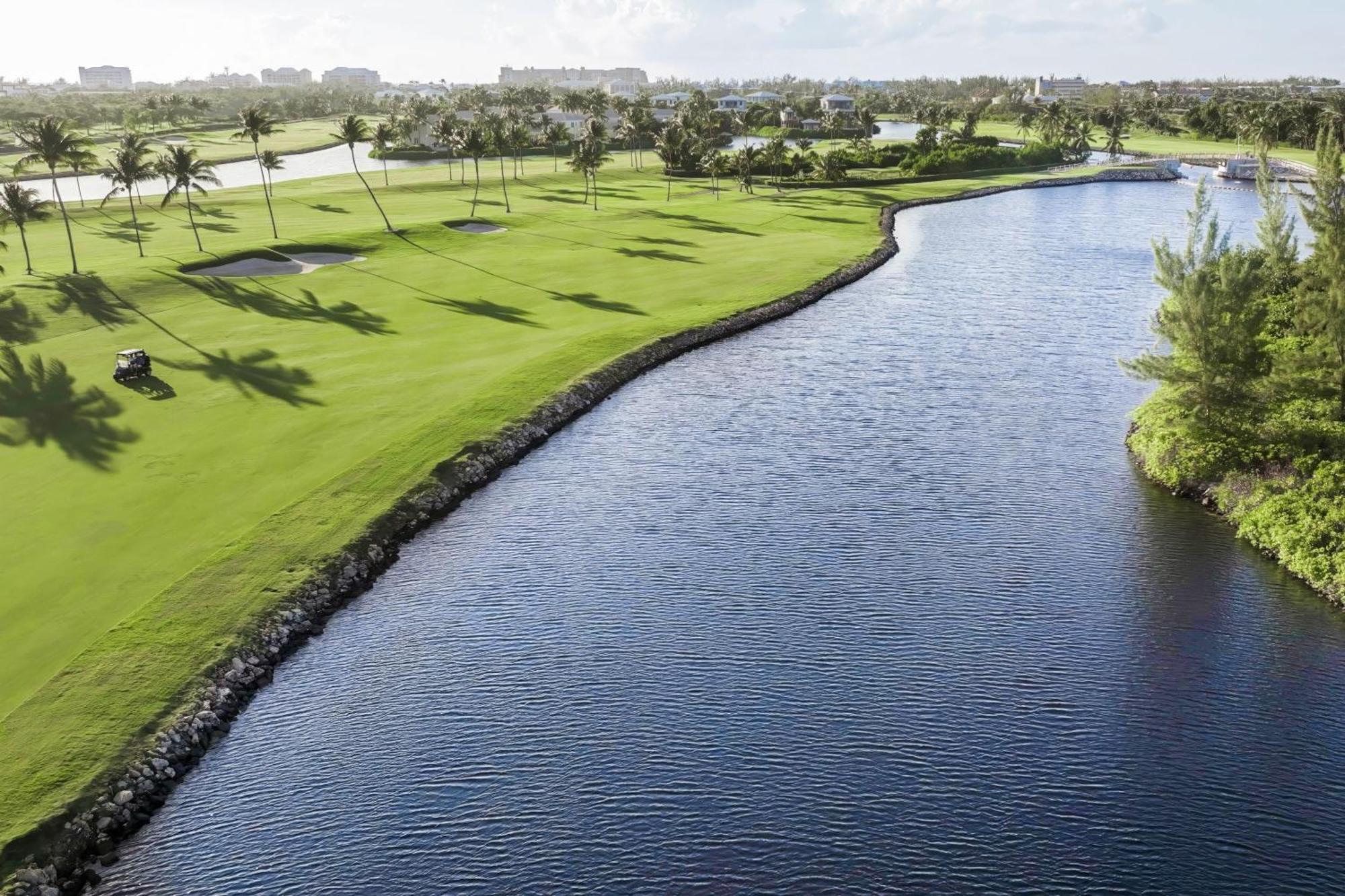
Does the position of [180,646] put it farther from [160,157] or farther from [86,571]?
[160,157]

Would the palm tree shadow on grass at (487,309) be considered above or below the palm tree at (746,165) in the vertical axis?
below

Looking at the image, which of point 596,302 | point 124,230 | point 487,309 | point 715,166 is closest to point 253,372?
point 487,309

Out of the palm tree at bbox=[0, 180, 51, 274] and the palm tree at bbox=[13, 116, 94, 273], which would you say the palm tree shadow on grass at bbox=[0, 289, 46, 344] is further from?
the palm tree at bbox=[0, 180, 51, 274]

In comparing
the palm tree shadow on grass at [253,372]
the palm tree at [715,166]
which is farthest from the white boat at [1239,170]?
the palm tree shadow on grass at [253,372]

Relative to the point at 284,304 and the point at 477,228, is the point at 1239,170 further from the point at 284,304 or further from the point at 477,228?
the point at 284,304

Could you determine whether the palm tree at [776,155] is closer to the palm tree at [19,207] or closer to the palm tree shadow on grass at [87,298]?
the palm tree at [19,207]

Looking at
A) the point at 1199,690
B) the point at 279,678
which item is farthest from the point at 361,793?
the point at 1199,690

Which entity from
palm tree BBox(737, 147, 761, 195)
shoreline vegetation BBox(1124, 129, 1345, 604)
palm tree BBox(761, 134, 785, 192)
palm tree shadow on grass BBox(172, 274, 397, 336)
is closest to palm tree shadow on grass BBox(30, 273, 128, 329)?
palm tree shadow on grass BBox(172, 274, 397, 336)
